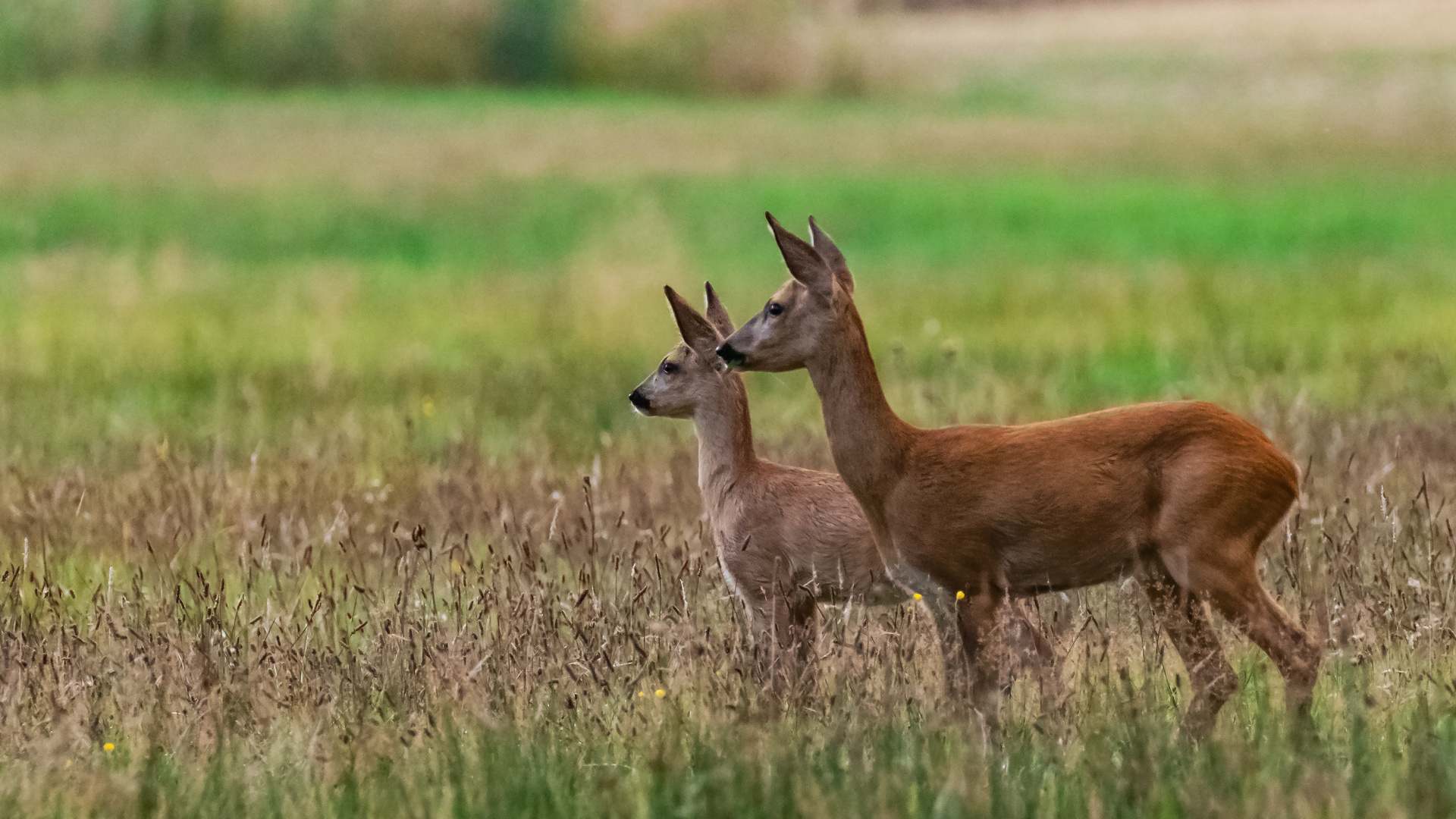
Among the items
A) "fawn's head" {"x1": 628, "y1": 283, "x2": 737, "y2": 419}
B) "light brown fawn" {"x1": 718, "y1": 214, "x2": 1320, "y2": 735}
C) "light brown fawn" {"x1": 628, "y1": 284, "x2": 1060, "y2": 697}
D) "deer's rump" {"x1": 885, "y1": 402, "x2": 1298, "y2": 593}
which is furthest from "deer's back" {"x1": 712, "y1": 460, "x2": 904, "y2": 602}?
"deer's rump" {"x1": 885, "y1": 402, "x2": 1298, "y2": 593}

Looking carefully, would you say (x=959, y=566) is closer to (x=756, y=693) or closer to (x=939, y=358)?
(x=756, y=693)

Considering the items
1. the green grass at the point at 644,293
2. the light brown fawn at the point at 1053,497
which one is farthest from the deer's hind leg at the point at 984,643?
the green grass at the point at 644,293

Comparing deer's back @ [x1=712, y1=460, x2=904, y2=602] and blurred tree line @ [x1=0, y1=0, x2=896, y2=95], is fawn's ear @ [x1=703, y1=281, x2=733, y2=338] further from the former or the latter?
blurred tree line @ [x1=0, y1=0, x2=896, y2=95]

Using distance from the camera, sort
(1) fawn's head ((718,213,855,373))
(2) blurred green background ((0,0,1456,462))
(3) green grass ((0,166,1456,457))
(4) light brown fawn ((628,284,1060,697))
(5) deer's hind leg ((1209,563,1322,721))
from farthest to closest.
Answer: (2) blurred green background ((0,0,1456,462))
(3) green grass ((0,166,1456,457))
(4) light brown fawn ((628,284,1060,697))
(1) fawn's head ((718,213,855,373))
(5) deer's hind leg ((1209,563,1322,721))

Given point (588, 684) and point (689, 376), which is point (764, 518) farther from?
point (588, 684)

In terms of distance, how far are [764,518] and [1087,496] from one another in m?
1.42

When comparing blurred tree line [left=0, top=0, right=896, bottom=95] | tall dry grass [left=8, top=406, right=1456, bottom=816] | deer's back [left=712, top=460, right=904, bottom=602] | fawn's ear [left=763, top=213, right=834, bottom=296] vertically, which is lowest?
tall dry grass [left=8, top=406, right=1456, bottom=816]

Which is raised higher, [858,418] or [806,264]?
[806,264]

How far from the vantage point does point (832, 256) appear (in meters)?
5.81

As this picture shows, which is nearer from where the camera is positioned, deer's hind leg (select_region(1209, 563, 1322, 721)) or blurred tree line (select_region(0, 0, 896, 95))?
deer's hind leg (select_region(1209, 563, 1322, 721))

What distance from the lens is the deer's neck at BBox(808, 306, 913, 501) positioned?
5.77 meters

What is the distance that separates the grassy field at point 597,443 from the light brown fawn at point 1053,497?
19 cm

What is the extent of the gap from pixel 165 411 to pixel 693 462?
A: 402 cm

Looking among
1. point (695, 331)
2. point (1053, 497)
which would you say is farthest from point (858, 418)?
point (695, 331)
